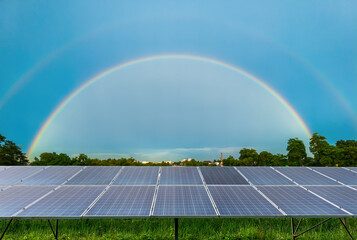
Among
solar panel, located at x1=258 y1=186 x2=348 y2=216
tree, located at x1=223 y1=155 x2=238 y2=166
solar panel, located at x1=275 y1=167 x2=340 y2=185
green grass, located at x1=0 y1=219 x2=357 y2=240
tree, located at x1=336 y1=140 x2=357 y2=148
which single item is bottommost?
green grass, located at x1=0 y1=219 x2=357 y2=240

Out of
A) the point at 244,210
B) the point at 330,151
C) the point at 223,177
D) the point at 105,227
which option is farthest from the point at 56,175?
the point at 330,151

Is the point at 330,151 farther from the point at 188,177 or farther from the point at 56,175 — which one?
the point at 56,175

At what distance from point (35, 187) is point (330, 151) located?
61.9 metres

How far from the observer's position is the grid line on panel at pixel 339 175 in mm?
12988

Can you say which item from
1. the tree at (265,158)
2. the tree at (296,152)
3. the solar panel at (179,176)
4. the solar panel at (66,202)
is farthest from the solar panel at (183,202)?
the tree at (265,158)

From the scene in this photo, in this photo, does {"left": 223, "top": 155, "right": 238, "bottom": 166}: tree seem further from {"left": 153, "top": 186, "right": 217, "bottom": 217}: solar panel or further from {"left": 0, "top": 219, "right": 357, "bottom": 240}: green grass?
{"left": 153, "top": 186, "right": 217, "bottom": 217}: solar panel

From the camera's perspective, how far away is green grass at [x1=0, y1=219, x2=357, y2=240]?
41.3 ft

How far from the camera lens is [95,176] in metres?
12.9

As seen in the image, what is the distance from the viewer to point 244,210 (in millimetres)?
9086

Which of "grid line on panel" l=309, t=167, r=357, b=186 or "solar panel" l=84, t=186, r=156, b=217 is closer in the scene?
"solar panel" l=84, t=186, r=156, b=217

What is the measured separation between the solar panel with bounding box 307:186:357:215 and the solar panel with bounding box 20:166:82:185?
40.7ft

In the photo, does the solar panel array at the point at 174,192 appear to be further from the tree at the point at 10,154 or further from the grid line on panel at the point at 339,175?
the tree at the point at 10,154

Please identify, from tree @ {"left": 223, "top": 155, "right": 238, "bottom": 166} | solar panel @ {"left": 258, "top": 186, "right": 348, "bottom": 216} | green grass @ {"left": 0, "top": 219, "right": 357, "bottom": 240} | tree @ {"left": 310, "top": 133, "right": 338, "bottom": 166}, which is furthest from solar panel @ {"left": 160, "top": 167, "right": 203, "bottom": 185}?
tree @ {"left": 223, "top": 155, "right": 238, "bottom": 166}

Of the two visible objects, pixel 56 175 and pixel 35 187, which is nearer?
pixel 35 187
